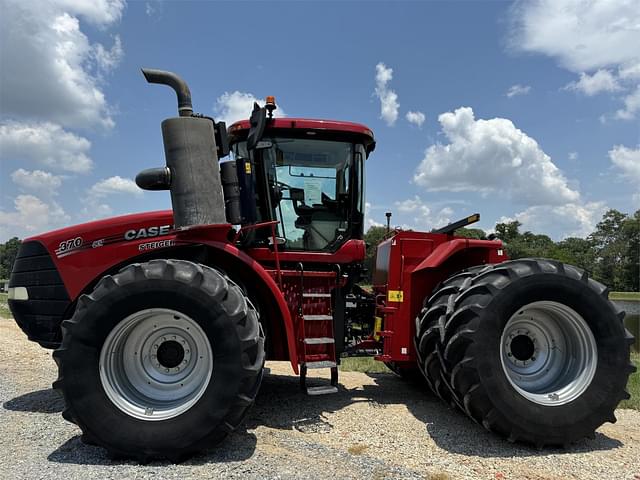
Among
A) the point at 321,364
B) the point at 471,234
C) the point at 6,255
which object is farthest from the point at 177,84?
the point at 6,255

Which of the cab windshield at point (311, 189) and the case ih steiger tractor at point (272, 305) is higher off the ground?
the cab windshield at point (311, 189)

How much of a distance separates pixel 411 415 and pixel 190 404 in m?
2.14

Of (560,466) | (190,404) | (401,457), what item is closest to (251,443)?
(190,404)

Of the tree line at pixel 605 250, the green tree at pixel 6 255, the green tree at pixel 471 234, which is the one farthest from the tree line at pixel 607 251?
the green tree at pixel 6 255

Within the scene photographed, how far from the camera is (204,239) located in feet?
14.6

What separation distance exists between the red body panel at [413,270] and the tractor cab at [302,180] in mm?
641

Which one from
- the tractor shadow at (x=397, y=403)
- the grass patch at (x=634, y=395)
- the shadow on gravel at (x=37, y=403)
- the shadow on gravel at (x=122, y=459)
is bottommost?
the grass patch at (x=634, y=395)

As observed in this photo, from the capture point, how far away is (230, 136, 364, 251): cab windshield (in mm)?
5168

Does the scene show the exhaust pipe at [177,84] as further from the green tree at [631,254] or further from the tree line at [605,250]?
the green tree at [631,254]

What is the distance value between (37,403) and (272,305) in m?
2.75

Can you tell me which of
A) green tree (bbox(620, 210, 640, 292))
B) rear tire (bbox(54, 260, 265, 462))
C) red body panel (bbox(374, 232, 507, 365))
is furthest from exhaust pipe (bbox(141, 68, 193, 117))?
green tree (bbox(620, 210, 640, 292))

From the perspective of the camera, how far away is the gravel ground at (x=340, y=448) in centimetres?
341

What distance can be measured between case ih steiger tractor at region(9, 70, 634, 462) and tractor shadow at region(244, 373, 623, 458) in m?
0.18

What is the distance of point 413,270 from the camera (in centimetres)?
492
